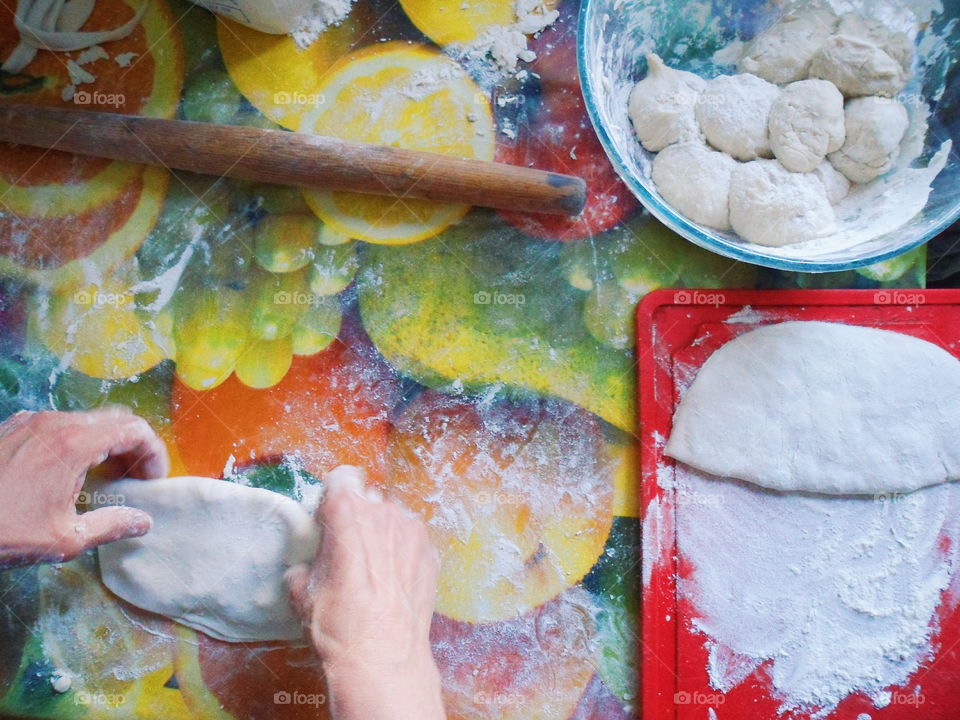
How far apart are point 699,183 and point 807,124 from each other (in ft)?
0.69

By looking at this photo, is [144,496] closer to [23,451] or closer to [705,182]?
[23,451]

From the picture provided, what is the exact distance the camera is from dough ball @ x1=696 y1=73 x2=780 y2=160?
4.32 feet

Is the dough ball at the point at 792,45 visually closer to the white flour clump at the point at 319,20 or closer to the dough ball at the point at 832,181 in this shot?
the dough ball at the point at 832,181

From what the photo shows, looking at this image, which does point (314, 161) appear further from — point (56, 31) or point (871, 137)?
point (871, 137)

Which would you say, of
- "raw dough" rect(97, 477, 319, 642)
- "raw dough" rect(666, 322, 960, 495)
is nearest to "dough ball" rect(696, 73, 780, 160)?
"raw dough" rect(666, 322, 960, 495)

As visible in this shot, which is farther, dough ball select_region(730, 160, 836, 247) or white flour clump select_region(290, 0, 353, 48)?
white flour clump select_region(290, 0, 353, 48)

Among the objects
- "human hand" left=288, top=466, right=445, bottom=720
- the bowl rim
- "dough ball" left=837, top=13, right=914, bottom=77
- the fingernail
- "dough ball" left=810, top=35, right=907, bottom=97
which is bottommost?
"human hand" left=288, top=466, right=445, bottom=720

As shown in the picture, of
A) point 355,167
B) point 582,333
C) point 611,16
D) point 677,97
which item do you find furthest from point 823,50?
point 355,167

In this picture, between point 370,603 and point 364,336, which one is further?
point 364,336

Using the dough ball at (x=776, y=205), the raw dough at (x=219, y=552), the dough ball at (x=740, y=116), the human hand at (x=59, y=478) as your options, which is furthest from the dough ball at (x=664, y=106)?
the human hand at (x=59, y=478)

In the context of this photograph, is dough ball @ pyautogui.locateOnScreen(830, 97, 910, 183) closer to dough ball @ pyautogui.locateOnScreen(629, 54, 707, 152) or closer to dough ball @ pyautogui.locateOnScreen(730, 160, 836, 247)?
dough ball @ pyautogui.locateOnScreen(730, 160, 836, 247)

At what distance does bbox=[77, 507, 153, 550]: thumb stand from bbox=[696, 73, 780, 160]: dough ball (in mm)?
1228

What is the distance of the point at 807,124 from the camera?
1284 mm

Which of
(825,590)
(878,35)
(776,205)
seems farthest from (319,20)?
(825,590)
